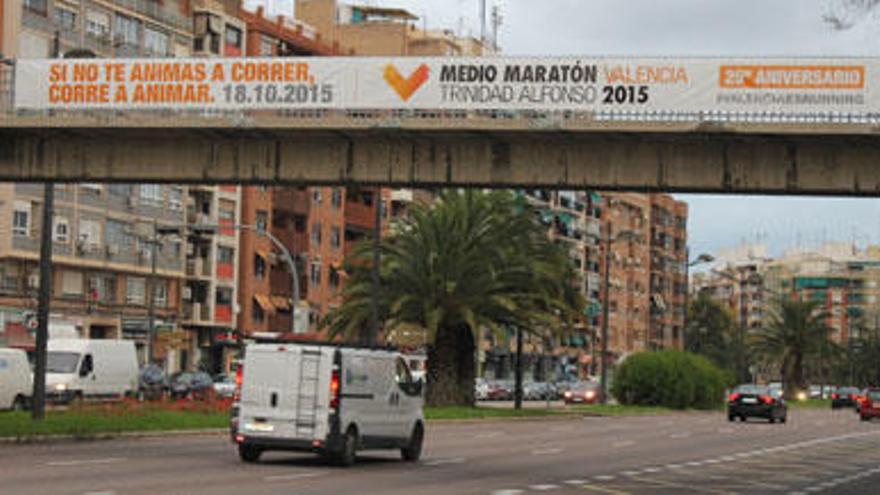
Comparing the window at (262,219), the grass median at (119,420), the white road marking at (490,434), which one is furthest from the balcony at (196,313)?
the white road marking at (490,434)

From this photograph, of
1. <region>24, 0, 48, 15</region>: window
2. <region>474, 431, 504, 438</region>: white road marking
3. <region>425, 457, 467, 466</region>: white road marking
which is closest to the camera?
<region>425, 457, 467, 466</region>: white road marking

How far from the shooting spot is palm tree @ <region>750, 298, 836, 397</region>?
364 feet

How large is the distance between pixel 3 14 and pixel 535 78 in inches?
1875

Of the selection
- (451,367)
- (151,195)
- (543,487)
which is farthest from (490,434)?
(151,195)

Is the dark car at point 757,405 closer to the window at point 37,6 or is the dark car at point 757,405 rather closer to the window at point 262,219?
the window at point 37,6

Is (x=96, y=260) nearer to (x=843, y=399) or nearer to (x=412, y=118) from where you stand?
(x=843, y=399)

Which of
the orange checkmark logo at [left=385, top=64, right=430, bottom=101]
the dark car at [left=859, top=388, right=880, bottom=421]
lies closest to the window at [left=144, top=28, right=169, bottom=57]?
the dark car at [left=859, top=388, right=880, bottom=421]

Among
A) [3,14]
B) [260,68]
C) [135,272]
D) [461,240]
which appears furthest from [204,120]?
[135,272]

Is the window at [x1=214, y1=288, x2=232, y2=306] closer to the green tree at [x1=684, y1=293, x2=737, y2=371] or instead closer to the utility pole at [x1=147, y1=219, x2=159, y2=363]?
the utility pole at [x1=147, y1=219, x2=159, y2=363]

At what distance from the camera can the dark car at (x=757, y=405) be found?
6075cm

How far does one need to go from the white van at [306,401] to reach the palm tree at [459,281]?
2927 centimetres

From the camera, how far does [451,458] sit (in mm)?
28094

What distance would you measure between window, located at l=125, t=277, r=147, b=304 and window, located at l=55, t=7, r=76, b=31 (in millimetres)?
13053

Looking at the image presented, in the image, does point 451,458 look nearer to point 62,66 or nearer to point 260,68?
point 260,68
